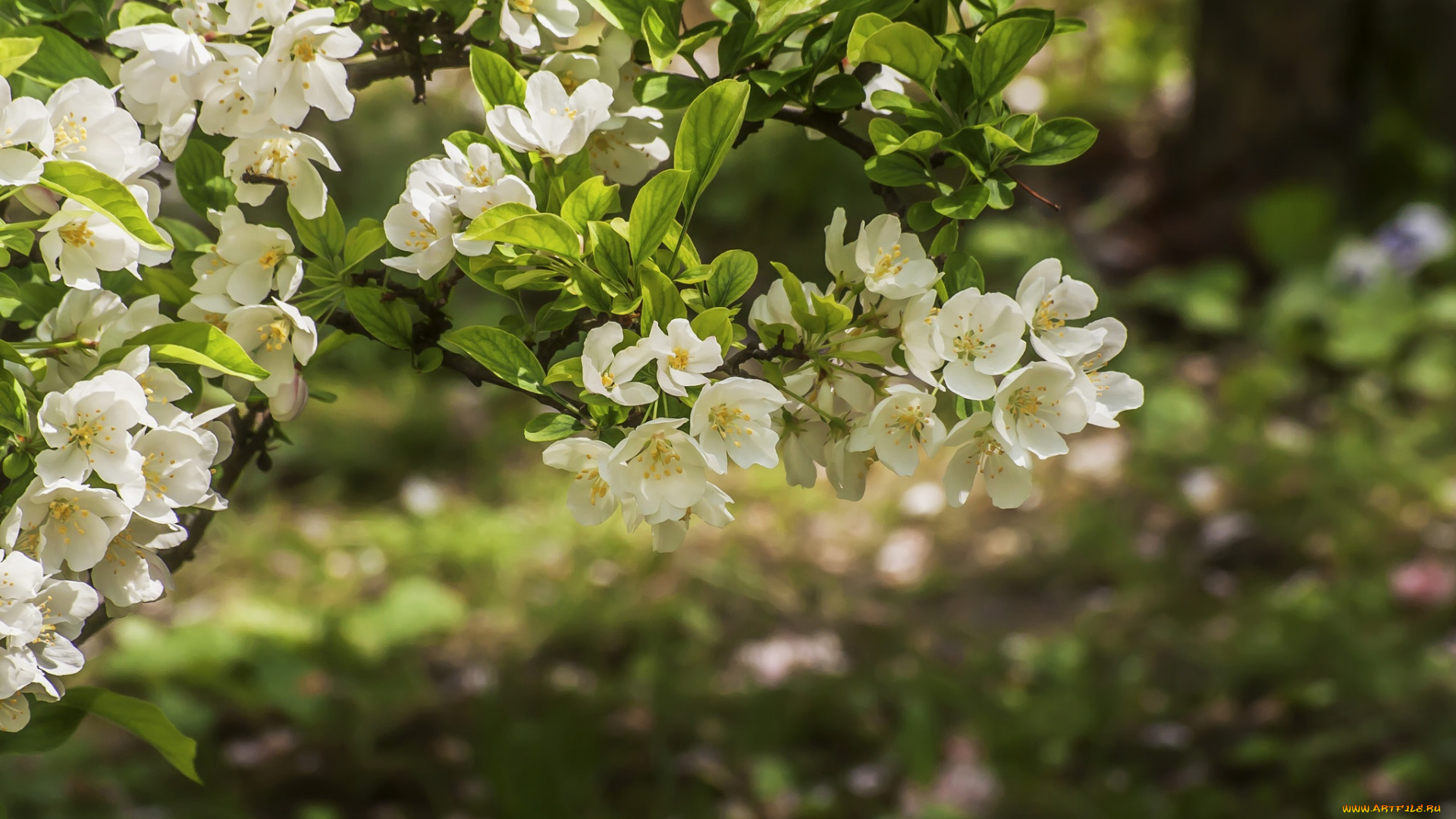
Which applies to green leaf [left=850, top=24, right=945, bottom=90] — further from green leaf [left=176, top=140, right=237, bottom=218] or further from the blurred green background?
the blurred green background

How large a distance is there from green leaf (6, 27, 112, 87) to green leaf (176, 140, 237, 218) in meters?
0.08

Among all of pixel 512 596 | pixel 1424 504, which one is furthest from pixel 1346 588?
pixel 512 596

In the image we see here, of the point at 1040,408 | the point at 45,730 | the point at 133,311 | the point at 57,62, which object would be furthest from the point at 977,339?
the point at 45,730

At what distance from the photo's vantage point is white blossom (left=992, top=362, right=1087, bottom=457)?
0.77 meters

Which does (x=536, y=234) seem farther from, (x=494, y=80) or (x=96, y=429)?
(x=96, y=429)

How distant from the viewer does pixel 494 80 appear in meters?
0.84

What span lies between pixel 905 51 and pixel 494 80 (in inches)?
11.4

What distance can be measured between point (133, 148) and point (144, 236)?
0.07 m

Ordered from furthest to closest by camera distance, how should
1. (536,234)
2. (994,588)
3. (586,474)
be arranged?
(994,588)
(586,474)
(536,234)

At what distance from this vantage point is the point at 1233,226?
3.93m

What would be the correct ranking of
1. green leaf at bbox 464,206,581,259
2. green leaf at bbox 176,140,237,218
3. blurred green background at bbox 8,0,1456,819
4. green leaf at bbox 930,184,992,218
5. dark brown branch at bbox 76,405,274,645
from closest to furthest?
green leaf at bbox 464,206,581,259 < green leaf at bbox 930,184,992,218 < green leaf at bbox 176,140,237,218 < dark brown branch at bbox 76,405,274,645 < blurred green background at bbox 8,0,1456,819

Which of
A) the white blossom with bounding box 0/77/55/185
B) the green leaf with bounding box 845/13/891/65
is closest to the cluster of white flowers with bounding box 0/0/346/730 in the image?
the white blossom with bounding box 0/77/55/185

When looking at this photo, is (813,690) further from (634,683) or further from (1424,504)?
(1424,504)

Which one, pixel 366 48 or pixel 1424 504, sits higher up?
pixel 1424 504
